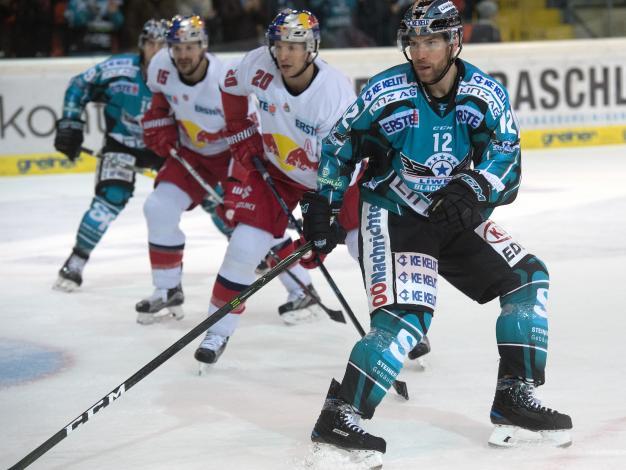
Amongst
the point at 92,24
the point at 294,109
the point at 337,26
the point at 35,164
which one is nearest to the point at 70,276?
the point at 294,109

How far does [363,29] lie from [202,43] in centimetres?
589

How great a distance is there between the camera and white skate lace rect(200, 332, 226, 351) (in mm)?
4102

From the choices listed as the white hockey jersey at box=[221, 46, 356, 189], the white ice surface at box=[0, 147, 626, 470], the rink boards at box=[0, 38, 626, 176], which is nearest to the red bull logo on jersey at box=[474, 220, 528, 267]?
the white ice surface at box=[0, 147, 626, 470]

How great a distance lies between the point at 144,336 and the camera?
4.71 m

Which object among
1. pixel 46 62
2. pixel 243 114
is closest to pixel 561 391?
pixel 243 114

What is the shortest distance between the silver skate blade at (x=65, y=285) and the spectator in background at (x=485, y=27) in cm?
594

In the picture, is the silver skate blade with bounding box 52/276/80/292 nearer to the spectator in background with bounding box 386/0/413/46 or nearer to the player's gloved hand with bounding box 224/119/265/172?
the player's gloved hand with bounding box 224/119/265/172

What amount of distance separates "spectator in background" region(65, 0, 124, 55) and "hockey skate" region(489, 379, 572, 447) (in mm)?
7469

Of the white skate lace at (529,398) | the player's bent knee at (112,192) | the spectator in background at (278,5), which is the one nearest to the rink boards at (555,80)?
the spectator in background at (278,5)

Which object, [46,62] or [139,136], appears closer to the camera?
[139,136]

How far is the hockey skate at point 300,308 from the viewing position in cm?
489

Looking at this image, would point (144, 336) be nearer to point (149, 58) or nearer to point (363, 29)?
point (149, 58)

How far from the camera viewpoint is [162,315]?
5004 mm

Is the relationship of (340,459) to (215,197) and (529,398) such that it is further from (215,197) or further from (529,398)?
(215,197)
